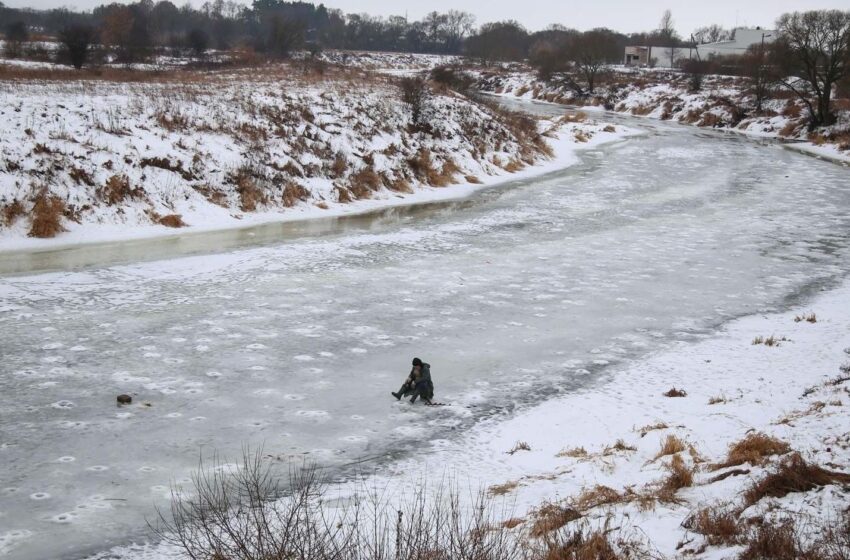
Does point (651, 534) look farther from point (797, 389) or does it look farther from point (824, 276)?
point (824, 276)

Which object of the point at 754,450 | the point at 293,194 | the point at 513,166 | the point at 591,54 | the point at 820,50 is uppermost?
the point at 591,54

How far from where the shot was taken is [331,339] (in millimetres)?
10492

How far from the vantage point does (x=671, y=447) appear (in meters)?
7.08

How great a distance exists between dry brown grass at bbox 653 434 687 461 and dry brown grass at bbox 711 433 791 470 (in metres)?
0.44

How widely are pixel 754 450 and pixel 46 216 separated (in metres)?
15.0

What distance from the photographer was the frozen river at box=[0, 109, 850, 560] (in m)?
6.93

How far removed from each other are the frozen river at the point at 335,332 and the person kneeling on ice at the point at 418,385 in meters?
0.17

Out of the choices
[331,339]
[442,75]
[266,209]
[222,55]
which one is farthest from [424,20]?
[331,339]

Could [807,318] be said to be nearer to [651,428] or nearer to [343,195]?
[651,428]

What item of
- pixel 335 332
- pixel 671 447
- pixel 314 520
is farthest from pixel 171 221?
pixel 314 520

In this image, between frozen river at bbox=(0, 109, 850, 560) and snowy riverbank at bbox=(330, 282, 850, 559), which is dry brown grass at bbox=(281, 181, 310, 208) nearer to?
frozen river at bbox=(0, 109, 850, 560)

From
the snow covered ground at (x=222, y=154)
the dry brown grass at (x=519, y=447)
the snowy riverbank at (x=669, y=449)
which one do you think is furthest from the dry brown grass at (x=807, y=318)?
the snow covered ground at (x=222, y=154)

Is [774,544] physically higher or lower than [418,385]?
higher

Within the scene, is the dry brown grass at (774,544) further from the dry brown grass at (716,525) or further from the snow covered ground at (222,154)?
the snow covered ground at (222,154)
